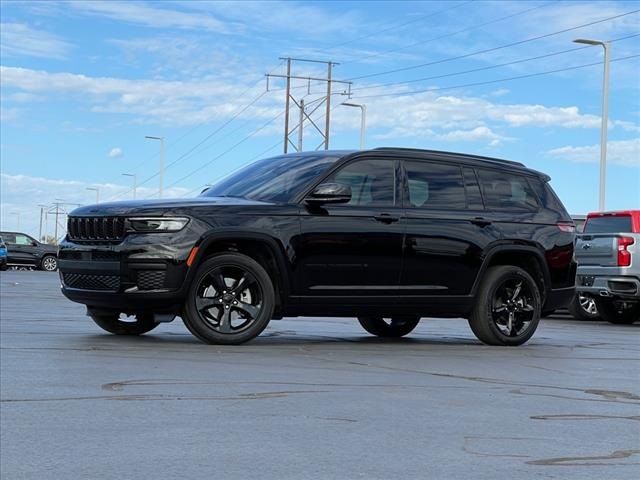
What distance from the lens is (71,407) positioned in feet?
21.0

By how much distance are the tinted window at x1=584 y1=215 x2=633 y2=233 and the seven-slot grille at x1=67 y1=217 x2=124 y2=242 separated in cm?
1064

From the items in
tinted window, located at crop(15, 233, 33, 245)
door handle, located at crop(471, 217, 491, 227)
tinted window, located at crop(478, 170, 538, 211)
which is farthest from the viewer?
tinted window, located at crop(15, 233, 33, 245)

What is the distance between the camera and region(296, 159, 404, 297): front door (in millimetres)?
9984

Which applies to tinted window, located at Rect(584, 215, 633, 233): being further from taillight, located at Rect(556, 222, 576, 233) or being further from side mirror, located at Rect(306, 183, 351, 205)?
side mirror, located at Rect(306, 183, 351, 205)

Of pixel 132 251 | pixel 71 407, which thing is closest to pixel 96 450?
pixel 71 407

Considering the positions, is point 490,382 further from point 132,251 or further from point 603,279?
point 603,279

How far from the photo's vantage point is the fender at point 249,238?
31.2 ft

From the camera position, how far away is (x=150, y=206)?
9570 millimetres

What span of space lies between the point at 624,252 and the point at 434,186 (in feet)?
24.7

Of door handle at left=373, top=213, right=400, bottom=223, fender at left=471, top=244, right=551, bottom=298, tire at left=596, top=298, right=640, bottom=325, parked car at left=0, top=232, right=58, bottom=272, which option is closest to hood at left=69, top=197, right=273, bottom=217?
door handle at left=373, top=213, right=400, bottom=223

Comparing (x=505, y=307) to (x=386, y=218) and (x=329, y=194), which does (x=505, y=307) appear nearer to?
(x=386, y=218)

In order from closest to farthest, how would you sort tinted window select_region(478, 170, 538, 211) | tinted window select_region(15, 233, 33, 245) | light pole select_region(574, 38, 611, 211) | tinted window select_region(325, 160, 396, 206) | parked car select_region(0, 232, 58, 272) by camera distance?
tinted window select_region(325, 160, 396, 206)
tinted window select_region(478, 170, 538, 211)
light pole select_region(574, 38, 611, 211)
parked car select_region(0, 232, 58, 272)
tinted window select_region(15, 233, 33, 245)

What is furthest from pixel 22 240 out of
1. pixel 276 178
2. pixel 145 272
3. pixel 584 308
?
pixel 145 272

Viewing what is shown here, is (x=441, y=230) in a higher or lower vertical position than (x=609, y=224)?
lower
